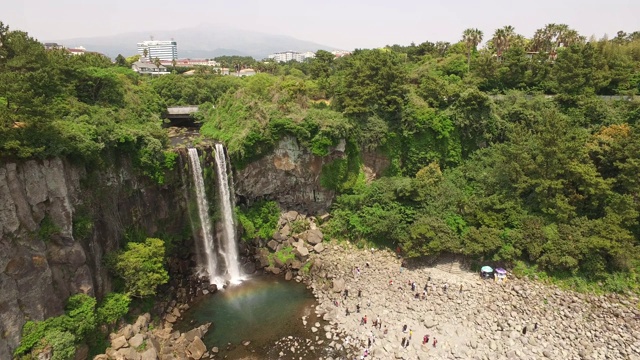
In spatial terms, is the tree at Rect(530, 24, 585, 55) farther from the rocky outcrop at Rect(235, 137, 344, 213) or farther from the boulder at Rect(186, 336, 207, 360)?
the boulder at Rect(186, 336, 207, 360)

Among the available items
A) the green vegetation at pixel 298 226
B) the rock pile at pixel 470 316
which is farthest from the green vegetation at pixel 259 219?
the rock pile at pixel 470 316

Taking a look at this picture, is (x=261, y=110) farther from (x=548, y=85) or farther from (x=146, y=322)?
(x=548, y=85)

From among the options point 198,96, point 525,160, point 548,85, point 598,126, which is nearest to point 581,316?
point 525,160

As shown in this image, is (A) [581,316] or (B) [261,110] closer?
(A) [581,316]

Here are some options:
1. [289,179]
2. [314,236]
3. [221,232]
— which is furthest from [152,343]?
[289,179]

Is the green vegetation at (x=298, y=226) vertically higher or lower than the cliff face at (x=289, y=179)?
lower

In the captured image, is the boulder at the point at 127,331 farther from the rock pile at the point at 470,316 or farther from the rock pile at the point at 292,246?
the rock pile at the point at 470,316
